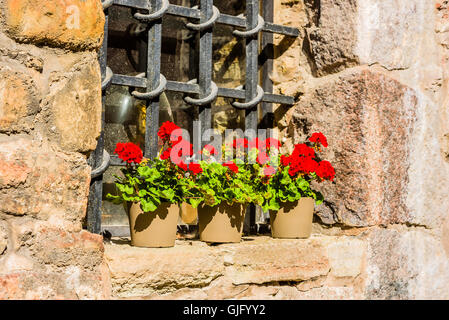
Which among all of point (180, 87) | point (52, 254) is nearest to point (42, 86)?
point (52, 254)

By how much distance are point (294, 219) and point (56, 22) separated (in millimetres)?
1119

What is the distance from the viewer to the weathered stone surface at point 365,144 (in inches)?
87.7

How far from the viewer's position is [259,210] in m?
2.52

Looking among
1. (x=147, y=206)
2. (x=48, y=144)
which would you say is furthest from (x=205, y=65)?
(x=48, y=144)

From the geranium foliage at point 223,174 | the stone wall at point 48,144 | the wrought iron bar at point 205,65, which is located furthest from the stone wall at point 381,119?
the stone wall at point 48,144

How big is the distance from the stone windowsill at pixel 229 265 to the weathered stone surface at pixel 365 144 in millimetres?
135

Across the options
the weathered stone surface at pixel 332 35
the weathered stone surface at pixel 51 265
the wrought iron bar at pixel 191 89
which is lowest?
the weathered stone surface at pixel 51 265

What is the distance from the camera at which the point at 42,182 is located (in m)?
1.49

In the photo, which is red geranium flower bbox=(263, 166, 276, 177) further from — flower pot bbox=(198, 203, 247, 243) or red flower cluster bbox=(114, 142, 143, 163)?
red flower cluster bbox=(114, 142, 143, 163)

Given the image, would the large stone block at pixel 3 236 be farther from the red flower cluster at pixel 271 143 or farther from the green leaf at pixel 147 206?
the red flower cluster at pixel 271 143

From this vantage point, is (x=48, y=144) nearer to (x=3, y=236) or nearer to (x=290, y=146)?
(x=3, y=236)

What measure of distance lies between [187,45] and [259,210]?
746mm

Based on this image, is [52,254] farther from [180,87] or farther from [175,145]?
[180,87]

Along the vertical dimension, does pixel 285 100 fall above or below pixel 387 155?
above
